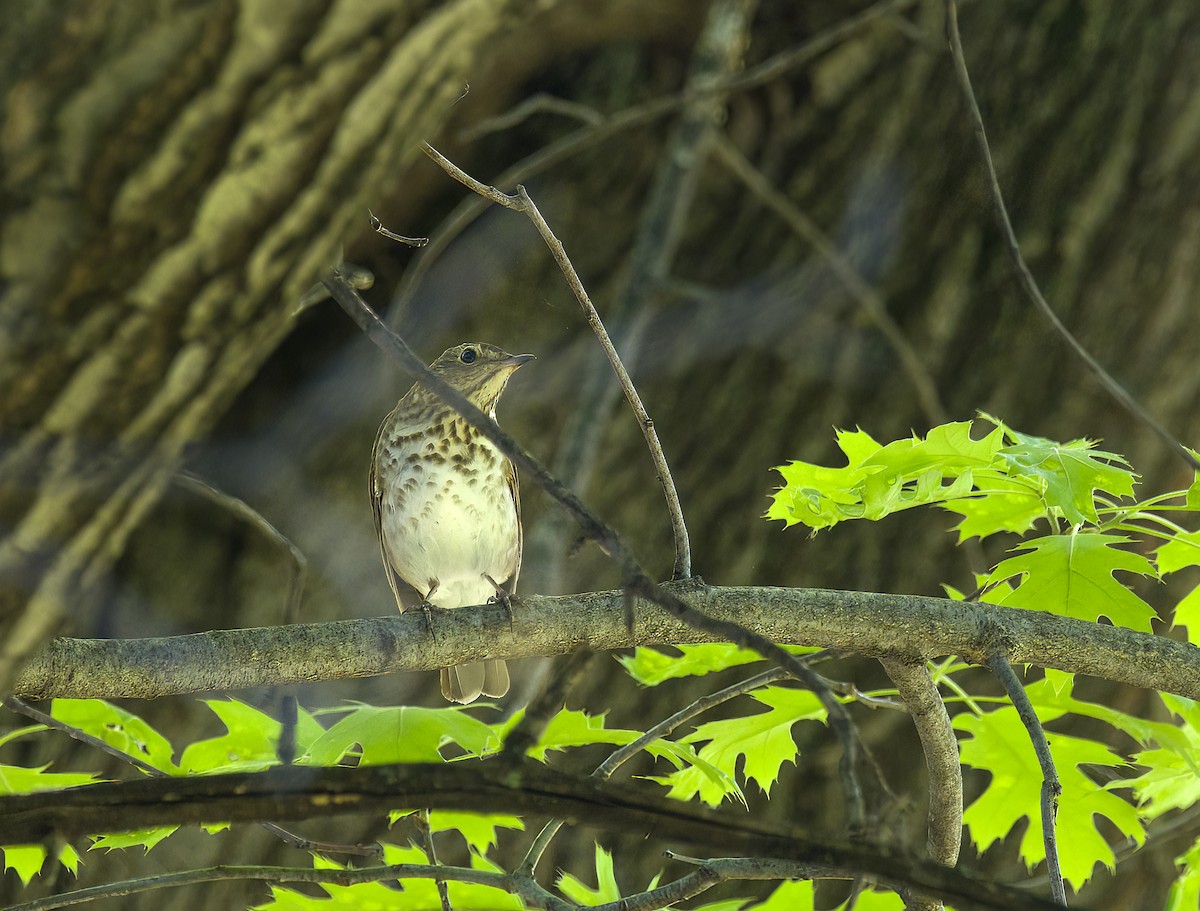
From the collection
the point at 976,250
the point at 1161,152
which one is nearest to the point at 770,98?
the point at 976,250

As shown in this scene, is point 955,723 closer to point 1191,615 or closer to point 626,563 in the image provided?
point 1191,615

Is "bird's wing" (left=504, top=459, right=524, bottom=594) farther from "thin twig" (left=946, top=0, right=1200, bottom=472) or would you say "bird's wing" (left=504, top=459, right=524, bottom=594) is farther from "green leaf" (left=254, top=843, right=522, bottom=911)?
"thin twig" (left=946, top=0, right=1200, bottom=472)

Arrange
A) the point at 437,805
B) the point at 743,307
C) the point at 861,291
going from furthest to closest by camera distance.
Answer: the point at 743,307 → the point at 861,291 → the point at 437,805

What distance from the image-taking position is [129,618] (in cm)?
295

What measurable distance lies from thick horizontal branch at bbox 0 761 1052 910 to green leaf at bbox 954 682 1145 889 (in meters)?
0.90

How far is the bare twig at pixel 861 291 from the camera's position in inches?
115

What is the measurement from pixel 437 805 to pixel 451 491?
204cm

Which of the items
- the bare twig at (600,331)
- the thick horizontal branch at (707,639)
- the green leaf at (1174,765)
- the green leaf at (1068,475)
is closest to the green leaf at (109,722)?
the thick horizontal branch at (707,639)

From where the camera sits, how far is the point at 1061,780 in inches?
70.4

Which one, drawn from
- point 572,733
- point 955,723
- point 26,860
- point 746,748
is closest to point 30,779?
point 26,860

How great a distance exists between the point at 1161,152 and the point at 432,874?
262 centimetres

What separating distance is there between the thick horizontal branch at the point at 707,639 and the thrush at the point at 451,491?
4.14 ft

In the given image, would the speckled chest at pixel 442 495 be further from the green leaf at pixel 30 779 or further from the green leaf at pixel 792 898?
the green leaf at pixel 792 898

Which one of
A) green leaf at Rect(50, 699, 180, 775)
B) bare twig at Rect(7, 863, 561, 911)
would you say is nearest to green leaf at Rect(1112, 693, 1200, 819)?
bare twig at Rect(7, 863, 561, 911)
